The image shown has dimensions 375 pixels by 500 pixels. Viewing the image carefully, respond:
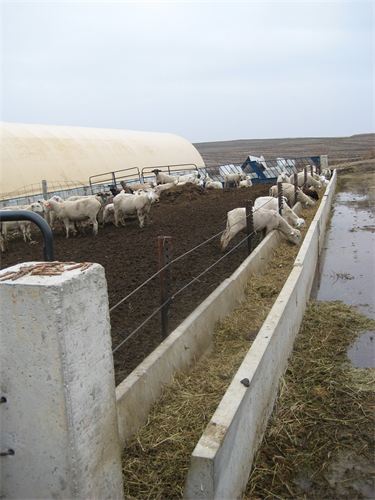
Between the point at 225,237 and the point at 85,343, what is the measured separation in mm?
9120

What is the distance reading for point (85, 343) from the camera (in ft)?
8.22

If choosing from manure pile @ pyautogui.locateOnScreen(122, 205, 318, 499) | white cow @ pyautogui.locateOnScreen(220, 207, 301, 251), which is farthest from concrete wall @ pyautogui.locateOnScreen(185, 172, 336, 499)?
white cow @ pyautogui.locateOnScreen(220, 207, 301, 251)

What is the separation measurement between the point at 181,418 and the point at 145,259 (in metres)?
6.98

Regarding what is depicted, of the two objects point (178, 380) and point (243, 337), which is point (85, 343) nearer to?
point (178, 380)

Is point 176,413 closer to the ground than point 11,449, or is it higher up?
closer to the ground

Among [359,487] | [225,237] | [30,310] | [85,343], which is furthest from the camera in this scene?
[225,237]

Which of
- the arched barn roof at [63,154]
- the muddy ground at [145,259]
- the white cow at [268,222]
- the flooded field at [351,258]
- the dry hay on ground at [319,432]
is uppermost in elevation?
the arched barn roof at [63,154]

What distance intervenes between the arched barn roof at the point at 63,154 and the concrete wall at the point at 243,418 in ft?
68.9

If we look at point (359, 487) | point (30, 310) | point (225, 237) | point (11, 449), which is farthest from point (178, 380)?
point (225, 237)

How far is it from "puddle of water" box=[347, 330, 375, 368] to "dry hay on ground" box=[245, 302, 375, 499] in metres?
0.11

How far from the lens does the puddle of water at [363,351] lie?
231 inches

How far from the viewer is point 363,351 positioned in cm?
621

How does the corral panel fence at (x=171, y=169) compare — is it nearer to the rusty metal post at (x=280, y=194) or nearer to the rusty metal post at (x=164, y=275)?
the rusty metal post at (x=280, y=194)

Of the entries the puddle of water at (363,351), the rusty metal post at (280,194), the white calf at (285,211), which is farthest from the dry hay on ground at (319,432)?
the rusty metal post at (280,194)
